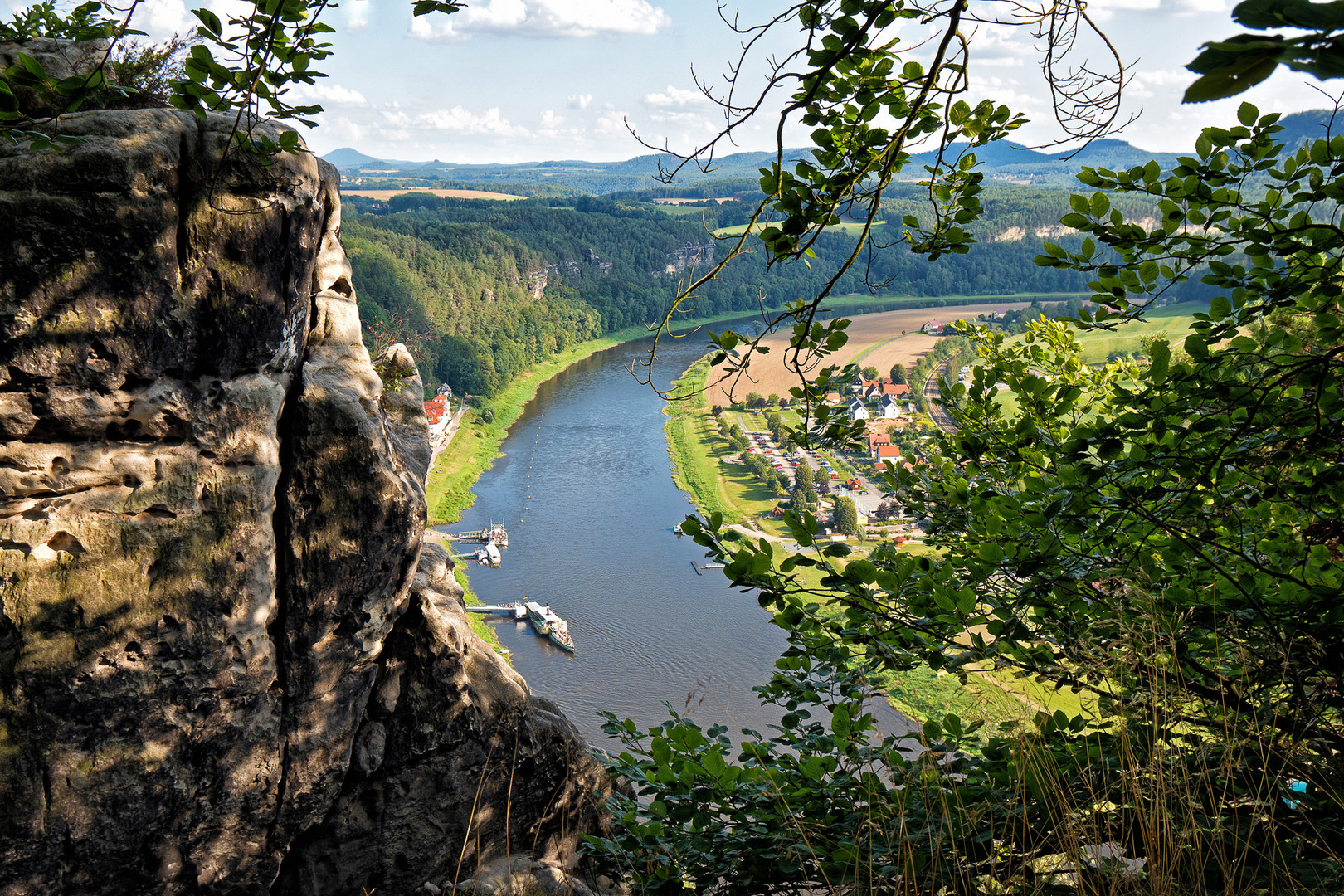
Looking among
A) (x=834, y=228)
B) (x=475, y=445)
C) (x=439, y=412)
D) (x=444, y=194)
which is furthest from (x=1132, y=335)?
(x=444, y=194)

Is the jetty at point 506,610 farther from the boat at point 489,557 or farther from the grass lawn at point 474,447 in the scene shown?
the grass lawn at point 474,447

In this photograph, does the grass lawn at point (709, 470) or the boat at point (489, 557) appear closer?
the boat at point (489, 557)

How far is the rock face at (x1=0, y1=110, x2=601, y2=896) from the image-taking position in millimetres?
4875

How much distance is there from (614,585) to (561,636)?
17.7 feet

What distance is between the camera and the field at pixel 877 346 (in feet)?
207

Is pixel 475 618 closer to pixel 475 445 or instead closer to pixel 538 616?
pixel 538 616

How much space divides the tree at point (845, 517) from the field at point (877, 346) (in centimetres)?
1542

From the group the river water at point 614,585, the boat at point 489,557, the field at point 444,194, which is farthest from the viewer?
the field at point 444,194

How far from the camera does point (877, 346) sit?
2950 inches

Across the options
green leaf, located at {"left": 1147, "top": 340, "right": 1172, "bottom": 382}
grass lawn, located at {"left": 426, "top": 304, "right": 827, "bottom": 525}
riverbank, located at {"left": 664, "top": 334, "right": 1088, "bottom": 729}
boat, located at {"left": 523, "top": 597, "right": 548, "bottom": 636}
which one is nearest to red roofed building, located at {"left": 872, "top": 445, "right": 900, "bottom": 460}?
riverbank, located at {"left": 664, "top": 334, "right": 1088, "bottom": 729}

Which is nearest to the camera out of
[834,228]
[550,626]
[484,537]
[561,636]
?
[561,636]

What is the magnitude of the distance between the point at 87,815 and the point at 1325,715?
667cm

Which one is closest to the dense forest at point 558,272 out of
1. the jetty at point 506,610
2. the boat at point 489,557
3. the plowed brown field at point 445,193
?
the plowed brown field at point 445,193

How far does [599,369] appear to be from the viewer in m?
72.7
